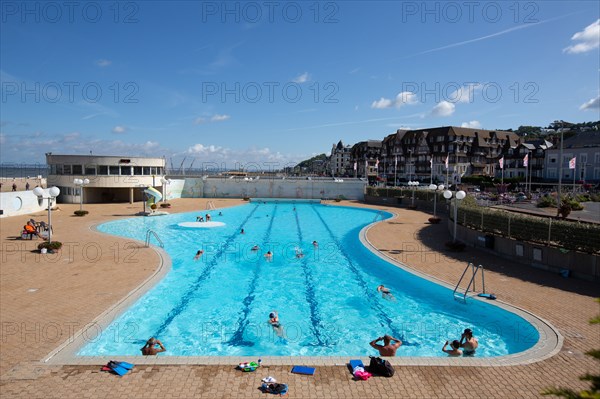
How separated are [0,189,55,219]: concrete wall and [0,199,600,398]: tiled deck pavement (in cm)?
1286

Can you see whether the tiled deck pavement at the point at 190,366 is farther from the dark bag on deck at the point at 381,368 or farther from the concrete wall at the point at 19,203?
the concrete wall at the point at 19,203

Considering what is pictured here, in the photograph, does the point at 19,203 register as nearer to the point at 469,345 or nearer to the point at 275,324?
the point at 275,324

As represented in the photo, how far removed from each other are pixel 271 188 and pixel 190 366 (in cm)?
4627

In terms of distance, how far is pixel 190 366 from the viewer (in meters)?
7.87

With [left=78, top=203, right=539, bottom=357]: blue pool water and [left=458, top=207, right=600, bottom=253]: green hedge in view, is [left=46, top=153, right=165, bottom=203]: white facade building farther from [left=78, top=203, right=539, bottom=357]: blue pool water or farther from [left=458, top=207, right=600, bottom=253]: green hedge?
[left=458, top=207, right=600, bottom=253]: green hedge

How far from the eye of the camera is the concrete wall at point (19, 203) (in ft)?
97.5

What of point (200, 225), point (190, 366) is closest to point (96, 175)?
point (200, 225)

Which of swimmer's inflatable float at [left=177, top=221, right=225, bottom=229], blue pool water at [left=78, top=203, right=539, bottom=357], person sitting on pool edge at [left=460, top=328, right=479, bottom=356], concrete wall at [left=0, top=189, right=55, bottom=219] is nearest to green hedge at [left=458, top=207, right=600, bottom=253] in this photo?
blue pool water at [left=78, top=203, right=539, bottom=357]

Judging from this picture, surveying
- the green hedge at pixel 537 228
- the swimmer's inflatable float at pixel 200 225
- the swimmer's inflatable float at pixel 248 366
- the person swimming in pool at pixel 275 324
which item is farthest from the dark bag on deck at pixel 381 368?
the swimmer's inflatable float at pixel 200 225

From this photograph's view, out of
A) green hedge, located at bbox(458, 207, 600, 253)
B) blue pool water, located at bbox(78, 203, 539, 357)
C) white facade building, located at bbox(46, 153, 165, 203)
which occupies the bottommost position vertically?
blue pool water, located at bbox(78, 203, 539, 357)

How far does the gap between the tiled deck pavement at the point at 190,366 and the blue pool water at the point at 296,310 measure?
1067mm

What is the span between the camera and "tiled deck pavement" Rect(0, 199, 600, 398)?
709 centimetres

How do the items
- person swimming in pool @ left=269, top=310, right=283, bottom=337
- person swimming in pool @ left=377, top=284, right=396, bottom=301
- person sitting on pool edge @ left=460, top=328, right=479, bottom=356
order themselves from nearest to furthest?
1. person sitting on pool edge @ left=460, top=328, right=479, bottom=356
2. person swimming in pool @ left=269, top=310, right=283, bottom=337
3. person swimming in pool @ left=377, top=284, right=396, bottom=301

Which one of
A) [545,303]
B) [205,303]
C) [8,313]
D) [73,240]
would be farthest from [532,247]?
[73,240]
